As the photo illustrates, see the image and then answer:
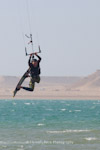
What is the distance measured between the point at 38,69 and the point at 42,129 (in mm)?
29783

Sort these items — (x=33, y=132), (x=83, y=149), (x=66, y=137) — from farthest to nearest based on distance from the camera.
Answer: (x=33, y=132) < (x=66, y=137) < (x=83, y=149)

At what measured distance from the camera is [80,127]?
201ft

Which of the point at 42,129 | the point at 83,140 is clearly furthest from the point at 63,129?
the point at 83,140

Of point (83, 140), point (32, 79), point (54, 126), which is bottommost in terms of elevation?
point (54, 126)

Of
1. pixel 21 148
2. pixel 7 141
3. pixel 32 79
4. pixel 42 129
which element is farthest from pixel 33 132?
pixel 32 79

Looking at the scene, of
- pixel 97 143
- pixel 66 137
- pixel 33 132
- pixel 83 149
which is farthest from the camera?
pixel 33 132

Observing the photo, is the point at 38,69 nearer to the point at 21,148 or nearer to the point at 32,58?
the point at 32,58

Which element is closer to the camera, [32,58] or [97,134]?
[32,58]

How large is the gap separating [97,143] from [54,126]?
1585 cm

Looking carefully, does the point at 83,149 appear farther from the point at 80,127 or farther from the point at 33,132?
the point at 80,127

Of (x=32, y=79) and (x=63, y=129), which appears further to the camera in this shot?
(x=63, y=129)

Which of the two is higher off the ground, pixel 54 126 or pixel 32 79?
pixel 32 79

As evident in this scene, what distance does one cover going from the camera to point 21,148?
4450 cm

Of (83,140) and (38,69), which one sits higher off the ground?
(38,69)
